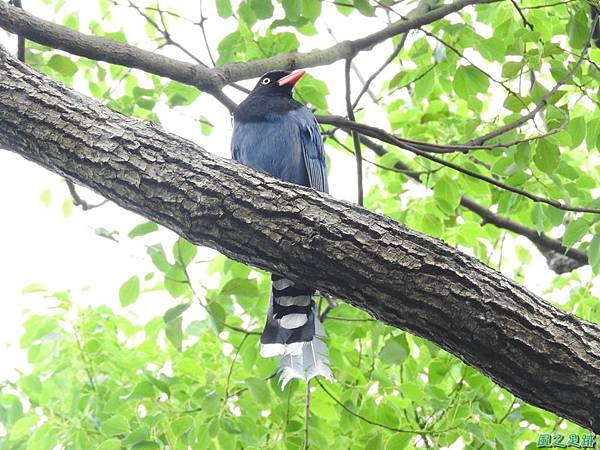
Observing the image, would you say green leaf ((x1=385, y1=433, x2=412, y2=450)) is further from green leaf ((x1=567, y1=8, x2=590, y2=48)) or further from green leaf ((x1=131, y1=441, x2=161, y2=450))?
green leaf ((x1=567, y1=8, x2=590, y2=48))

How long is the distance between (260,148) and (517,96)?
5.27ft


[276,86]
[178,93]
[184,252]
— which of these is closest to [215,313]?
[184,252]

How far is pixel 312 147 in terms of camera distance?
4.83m

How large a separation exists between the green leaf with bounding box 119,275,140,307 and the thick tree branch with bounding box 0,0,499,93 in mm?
1037

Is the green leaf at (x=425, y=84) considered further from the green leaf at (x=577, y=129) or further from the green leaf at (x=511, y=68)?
the green leaf at (x=577, y=129)

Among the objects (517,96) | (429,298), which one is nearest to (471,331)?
(429,298)

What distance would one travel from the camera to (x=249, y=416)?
4016 mm

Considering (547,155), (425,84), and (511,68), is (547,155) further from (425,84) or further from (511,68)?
(425,84)

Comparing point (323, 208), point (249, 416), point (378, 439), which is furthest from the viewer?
point (249, 416)

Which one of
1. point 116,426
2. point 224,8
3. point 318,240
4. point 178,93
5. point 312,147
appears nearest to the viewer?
point 318,240

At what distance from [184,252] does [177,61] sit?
3.05ft

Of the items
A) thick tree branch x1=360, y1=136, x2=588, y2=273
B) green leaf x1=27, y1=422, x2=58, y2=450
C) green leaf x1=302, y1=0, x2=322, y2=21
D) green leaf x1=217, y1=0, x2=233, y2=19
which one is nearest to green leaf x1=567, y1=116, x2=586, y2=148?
thick tree branch x1=360, y1=136, x2=588, y2=273

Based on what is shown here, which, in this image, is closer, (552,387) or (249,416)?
(552,387)

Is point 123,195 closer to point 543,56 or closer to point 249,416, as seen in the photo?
point 249,416
